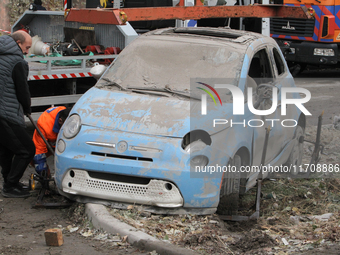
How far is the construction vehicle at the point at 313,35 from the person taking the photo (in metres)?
13.2

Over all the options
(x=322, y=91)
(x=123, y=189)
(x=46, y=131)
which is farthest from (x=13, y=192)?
(x=322, y=91)

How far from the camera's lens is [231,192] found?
4.86 m

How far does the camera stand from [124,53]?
18.9 ft

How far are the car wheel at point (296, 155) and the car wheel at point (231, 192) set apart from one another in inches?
65.2

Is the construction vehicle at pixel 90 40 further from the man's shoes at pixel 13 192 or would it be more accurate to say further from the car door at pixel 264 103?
the car door at pixel 264 103

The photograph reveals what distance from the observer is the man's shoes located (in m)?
5.43

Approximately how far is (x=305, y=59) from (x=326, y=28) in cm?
103

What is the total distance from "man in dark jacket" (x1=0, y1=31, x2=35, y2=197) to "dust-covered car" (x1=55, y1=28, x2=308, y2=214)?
70 centimetres

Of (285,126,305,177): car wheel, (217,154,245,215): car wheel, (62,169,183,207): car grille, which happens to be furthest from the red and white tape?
(217,154,245,215): car wheel

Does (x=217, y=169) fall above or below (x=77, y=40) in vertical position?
below

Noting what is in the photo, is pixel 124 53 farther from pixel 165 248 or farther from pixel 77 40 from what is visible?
pixel 77 40

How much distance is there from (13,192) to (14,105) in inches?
39.2

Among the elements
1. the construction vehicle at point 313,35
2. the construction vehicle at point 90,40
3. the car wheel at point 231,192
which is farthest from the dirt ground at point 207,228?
the construction vehicle at point 313,35

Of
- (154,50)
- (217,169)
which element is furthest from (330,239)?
(154,50)
